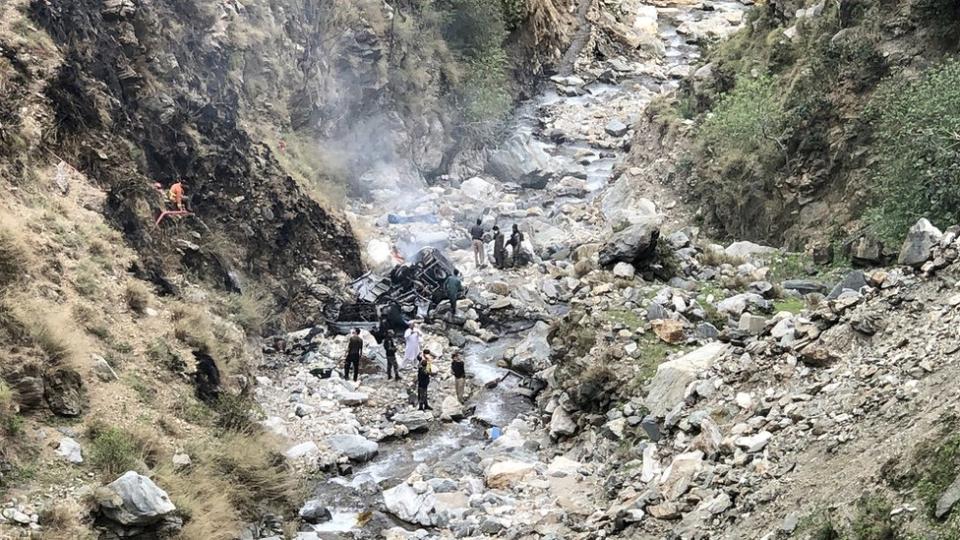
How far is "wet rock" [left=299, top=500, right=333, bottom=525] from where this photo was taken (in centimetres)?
1109

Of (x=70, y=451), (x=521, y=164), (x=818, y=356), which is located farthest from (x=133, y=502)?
(x=521, y=164)

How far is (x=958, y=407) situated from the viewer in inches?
262

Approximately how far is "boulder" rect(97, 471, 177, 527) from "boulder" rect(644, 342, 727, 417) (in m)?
6.14

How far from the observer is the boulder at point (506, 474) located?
11633mm

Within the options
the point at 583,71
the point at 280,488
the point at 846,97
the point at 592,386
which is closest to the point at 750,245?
the point at 846,97

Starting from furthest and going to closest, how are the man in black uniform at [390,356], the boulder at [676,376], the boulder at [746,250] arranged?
the boulder at [746,250]
the man in black uniform at [390,356]
the boulder at [676,376]

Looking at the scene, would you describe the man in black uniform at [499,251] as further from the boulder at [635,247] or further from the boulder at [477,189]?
the boulder at [477,189]

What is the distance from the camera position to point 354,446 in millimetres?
12984

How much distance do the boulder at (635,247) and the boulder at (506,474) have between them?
5.84 meters

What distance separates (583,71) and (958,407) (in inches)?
1278

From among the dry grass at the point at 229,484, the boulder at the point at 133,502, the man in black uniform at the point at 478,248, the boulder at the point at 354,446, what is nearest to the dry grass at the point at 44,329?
the dry grass at the point at 229,484

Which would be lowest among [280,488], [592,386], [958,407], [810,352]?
[280,488]

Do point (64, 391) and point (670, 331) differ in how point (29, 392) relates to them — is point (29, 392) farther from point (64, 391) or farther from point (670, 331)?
point (670, 331)

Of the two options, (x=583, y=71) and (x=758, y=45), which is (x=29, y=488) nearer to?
(x=758, y=45)
